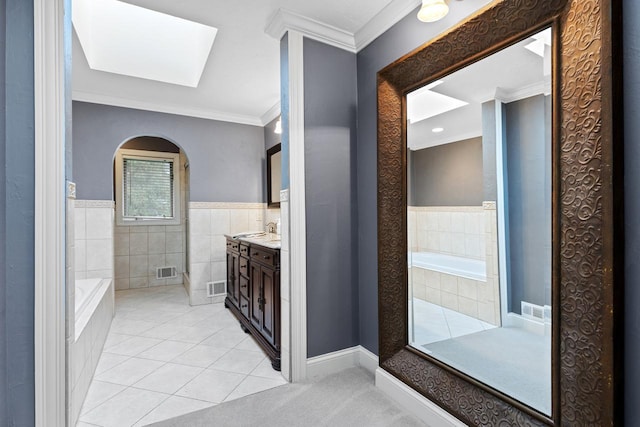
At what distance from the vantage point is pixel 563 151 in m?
1.14

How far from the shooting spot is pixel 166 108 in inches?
146

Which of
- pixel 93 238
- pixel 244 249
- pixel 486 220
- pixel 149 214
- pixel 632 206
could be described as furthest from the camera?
pixel 149 214

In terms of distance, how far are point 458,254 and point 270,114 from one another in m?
3.03

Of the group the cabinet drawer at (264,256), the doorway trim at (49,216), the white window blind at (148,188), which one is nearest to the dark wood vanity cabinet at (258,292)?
the cabinet drawer at (264,256)

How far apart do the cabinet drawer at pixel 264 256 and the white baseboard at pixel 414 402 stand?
1.01 m

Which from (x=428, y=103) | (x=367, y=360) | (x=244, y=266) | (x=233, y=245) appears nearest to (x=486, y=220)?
(x=428, y=103)

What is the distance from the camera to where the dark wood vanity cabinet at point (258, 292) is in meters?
2.27

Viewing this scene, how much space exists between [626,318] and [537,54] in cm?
103

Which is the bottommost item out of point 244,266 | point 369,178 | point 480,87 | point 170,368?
point 170,368

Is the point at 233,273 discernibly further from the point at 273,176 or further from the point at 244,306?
the point at 273,176

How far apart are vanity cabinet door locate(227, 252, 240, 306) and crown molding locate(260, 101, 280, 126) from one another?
1.75 meters

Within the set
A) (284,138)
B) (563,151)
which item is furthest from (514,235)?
(284,138)

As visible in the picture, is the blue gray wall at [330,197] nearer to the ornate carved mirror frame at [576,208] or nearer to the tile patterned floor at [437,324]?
the tile patterned floor at [437,324]

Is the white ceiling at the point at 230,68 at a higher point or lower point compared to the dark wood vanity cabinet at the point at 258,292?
higher
